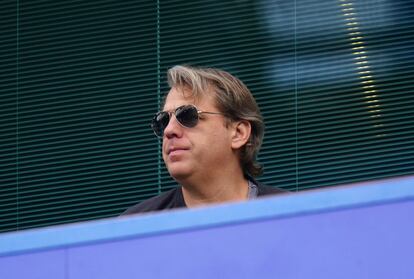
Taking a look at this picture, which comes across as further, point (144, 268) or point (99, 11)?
point (99, 11)

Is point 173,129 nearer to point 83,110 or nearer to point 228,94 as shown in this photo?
point 228,94

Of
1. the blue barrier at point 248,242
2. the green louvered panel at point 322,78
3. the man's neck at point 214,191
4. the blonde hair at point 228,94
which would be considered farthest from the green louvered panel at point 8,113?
the blue barrier at point 248,242

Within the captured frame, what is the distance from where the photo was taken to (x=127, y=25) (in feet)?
22.5

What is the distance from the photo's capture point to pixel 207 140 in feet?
15.9

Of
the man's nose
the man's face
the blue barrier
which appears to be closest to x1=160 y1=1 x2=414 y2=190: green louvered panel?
the man's face

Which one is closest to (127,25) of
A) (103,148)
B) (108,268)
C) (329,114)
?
(103,148)

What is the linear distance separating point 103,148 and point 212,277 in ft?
11.8

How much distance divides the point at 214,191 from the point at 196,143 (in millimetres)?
163

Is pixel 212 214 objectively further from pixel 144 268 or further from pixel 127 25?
pixel 127 25

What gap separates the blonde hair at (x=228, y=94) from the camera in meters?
4.92

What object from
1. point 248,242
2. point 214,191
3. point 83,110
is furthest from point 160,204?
point 83,110

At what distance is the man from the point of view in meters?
4.77

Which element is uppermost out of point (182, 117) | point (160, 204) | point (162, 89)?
point (182, 117)

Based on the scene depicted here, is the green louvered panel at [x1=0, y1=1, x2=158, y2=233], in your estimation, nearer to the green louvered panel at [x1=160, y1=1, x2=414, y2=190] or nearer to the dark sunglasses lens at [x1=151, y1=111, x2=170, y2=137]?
the green louvered panel at [x1=160, y1=1, x2=414, y2=190]
